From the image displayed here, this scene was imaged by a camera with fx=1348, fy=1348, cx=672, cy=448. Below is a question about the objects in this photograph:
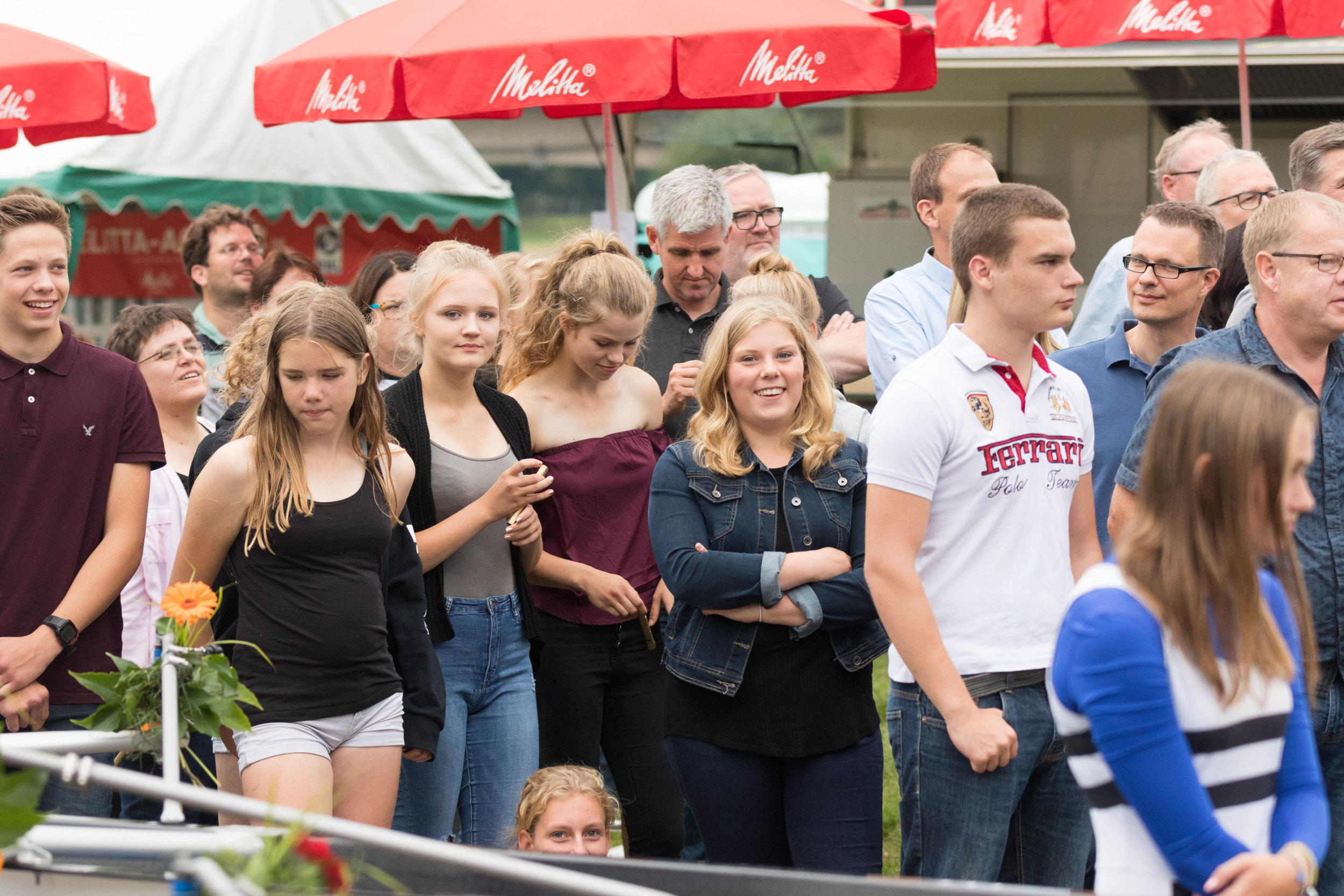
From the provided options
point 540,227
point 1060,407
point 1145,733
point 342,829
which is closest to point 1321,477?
point 1060,407

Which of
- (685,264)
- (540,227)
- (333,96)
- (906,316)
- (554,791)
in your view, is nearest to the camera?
(554,791)

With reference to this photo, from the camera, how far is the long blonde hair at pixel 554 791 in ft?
11.5

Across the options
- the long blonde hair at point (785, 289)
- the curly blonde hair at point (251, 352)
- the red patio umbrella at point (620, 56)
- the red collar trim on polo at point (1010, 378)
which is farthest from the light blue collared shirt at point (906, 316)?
the curly blonde hair at point (251, 352)

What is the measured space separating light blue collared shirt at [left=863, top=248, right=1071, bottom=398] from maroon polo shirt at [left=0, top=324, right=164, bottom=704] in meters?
2.22

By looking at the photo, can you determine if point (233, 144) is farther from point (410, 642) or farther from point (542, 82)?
point (410, 642)

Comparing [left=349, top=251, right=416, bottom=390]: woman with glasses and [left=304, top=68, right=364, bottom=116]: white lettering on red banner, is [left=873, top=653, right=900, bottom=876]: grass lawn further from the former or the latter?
[left=304, top=68, right=364, bottom=116]: white lettering on red banner

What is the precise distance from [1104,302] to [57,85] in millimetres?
4553

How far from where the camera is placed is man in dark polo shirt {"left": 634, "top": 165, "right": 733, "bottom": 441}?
462cm

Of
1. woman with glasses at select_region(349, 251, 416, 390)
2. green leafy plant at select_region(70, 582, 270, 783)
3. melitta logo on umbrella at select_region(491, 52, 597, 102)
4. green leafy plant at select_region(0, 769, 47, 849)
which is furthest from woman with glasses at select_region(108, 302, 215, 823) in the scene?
green leafy plant at select_region(0, 769, 47, 849)

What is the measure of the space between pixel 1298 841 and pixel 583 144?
1132 centimetres

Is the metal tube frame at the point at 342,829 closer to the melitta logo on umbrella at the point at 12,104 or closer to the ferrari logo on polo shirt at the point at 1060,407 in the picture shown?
the ferrari logo on polo shirt at the point at 1060,407

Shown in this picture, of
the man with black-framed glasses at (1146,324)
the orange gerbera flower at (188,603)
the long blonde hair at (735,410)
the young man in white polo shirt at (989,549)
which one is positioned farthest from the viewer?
the man with black-framed glasses at (1146,324)

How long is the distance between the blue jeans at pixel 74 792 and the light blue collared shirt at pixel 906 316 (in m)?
2.48

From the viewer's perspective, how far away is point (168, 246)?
10.8m
